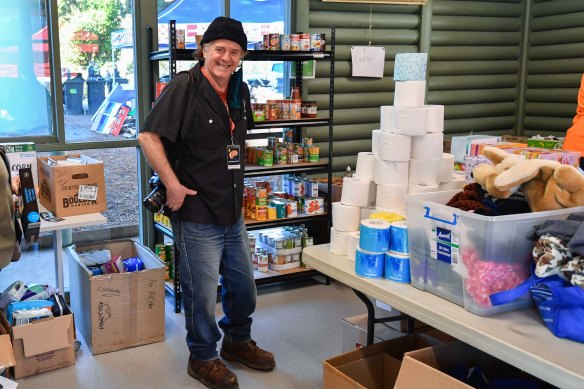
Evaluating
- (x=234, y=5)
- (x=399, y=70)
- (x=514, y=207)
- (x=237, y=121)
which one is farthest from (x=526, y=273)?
(x=234, y=5)

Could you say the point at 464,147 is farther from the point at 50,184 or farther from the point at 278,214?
the point at 50,184

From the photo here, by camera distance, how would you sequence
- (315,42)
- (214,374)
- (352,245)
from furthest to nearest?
1. (315,42)
2. (214,374)
3. (352,245)

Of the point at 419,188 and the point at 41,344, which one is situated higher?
the point at 419,188

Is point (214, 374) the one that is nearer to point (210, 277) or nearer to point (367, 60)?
point (210, 277)

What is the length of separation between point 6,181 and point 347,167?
10.5ft

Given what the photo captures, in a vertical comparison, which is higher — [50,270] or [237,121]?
[237,121]

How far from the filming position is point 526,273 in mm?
2064

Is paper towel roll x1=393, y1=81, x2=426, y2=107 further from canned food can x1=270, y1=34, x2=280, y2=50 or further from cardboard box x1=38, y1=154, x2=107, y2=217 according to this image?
cardboard box x1=38, y1=154, x2=107, y2=217

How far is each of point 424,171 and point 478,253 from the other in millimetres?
866

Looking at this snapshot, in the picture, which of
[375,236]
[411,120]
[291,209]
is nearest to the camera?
[375,236]

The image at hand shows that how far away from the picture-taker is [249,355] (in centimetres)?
357

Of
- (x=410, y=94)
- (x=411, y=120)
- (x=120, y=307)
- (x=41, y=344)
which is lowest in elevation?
(x=41, y=344)

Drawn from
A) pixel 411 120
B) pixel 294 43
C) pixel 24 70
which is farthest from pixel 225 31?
pixel 24 70

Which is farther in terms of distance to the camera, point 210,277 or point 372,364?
point 210,277
